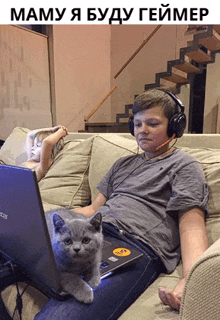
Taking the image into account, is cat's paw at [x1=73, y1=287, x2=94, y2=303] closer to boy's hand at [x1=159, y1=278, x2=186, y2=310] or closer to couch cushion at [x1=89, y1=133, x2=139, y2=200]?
boy's hand at [x1=159, y1=278, x2=186, y2=310]

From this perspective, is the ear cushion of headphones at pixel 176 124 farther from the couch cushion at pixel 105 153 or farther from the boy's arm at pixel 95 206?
the boy's arm at pixel 95 206

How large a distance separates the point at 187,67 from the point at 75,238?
15.0 feet

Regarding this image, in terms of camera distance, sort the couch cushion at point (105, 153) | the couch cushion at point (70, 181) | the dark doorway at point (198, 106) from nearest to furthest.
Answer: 1. the couch cushion at point (105, 153)
2. the couch cushion at point (70, 181)
3. the dark doorway at point (198, 106)

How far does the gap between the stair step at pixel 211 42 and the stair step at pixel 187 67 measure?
381 millimetres

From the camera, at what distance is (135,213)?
972 mm

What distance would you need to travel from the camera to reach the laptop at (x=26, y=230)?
0.51 metres

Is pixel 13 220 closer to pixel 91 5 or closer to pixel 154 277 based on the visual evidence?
pixel 154 277

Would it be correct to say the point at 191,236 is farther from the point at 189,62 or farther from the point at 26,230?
the point at 189,62

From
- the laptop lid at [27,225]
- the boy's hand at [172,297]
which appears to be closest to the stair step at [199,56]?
the boy's hand at [172,297]

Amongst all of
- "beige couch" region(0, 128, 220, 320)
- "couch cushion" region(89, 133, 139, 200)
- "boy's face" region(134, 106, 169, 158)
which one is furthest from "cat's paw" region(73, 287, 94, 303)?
"couch cushion" region(89, 133, 139, 200)

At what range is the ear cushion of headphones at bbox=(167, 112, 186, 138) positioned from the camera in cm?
107

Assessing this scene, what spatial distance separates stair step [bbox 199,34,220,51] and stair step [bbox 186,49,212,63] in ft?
0.42

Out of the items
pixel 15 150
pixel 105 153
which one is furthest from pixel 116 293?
pixel 15 150

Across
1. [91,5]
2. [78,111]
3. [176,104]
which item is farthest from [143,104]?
[78,111]
